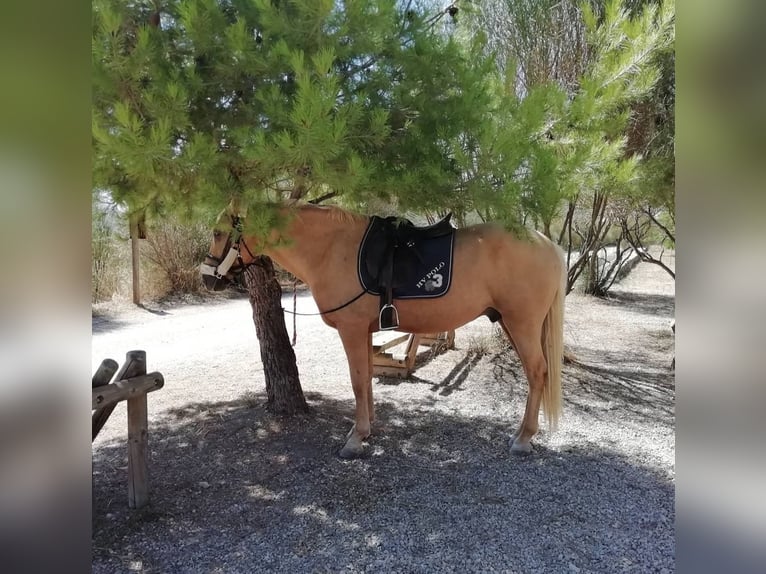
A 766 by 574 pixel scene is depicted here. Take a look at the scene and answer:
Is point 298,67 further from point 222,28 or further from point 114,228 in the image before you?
point 114,228

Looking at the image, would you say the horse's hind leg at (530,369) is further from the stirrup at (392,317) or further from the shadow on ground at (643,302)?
the shadow on ground at (643,302)

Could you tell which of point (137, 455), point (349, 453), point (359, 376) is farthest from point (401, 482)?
point (137, 455)

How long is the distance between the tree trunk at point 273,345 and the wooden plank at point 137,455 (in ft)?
4.70

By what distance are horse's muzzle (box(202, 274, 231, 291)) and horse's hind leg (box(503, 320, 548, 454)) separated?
1.96 meters

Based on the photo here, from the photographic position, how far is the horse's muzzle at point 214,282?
10.6 ft

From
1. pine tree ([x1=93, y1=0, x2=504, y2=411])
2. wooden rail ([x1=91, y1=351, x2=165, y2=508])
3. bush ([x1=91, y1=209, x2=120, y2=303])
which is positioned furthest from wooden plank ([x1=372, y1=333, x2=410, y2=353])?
bush ([x1=91, y1=209, x2=120, y2=303])

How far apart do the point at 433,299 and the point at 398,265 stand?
33 centimetres

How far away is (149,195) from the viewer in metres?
2.36

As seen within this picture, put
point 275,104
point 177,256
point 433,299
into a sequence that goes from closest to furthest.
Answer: point 275,104
point 433,299
point 177,256

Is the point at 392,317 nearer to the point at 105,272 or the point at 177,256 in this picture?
the point at 105,272

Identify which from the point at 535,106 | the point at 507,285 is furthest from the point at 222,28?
the point at 507,285

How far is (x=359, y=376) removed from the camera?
3.36m

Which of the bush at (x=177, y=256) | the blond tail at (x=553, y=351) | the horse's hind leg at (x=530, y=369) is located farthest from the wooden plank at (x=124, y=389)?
the bush at (x=177, y=256)
